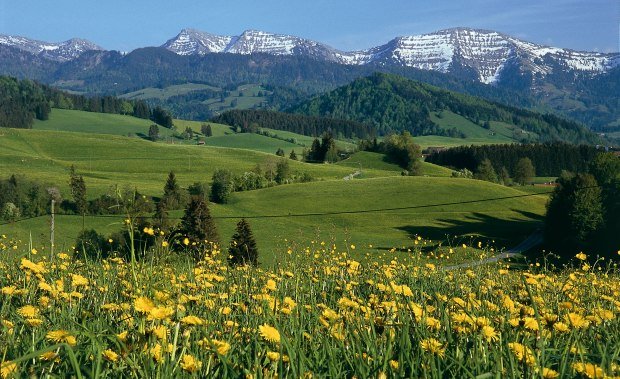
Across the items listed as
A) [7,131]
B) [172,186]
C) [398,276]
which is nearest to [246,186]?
[172,186]

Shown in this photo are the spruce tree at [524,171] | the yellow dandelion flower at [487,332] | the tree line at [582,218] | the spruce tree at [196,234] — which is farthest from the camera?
the spruce tree at [524,171]

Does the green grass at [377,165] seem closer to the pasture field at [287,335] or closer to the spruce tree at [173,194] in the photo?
the spruce tree at [173,194]

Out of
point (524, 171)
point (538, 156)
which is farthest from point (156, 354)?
point (538, 156)

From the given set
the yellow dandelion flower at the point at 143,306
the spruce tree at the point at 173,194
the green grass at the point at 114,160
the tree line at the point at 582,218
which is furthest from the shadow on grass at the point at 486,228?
the yellow dandelion flower at the point at 143,306

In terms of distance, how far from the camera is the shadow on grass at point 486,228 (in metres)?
77.1

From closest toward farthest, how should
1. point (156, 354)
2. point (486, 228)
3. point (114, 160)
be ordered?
point (156, 354) < point (486, 228) < point (114, 160)

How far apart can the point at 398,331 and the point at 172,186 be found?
8014 cm

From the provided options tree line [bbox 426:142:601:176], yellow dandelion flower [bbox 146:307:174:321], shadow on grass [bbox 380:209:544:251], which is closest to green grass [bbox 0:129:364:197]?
shadow on grass [bbox 380:209:544:251]

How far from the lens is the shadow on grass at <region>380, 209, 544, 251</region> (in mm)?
77062

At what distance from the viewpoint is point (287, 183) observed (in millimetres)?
112438

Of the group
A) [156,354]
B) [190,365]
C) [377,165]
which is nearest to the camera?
[190,365]

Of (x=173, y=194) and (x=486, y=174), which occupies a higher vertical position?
(x=486, y=174)

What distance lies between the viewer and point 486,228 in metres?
83.2

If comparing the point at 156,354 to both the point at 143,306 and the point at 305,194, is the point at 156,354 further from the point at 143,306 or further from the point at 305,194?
the point at 305,194
